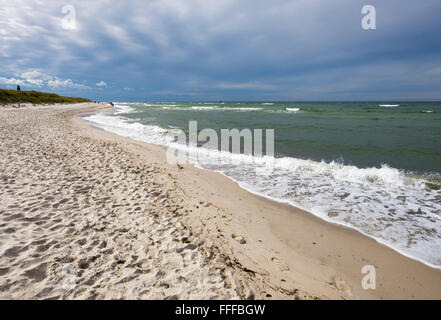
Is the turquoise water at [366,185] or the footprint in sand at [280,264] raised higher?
the turquoise water at [366,185]

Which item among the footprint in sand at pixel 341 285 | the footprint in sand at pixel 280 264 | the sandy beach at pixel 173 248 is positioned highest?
the sandy beach at pixel 173 248

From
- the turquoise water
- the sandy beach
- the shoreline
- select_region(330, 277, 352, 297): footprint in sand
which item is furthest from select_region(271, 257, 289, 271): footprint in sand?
the turquoise water

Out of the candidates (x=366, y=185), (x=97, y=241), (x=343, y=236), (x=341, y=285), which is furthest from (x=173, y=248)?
(x=366, y=185)

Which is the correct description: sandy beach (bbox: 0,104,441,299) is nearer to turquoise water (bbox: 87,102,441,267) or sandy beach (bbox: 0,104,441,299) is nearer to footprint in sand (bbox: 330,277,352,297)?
footprint in sand (bbox: 330,277,352,297)

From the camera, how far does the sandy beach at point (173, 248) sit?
8.66 feet

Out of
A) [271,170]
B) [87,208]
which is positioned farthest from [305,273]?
[271,170]

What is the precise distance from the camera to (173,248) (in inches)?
132

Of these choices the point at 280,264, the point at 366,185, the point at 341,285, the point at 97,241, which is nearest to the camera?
the point at 341,285

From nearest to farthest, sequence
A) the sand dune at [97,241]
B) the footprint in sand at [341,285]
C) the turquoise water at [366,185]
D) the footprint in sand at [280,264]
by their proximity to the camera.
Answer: the sand dune at [97,241]
the footprint in sand at [341,285]
the footprint in sand at [280,264]
the turquoise water at [366,185]

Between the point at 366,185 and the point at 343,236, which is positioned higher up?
the point at 366,185

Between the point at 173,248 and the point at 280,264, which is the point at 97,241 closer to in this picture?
the point at 173,248

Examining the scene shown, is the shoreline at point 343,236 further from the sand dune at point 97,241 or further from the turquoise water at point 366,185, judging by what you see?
the sand dune at point 97,241

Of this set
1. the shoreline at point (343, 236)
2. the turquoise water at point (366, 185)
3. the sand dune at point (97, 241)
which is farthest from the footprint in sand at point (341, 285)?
the turquoise water at point (366, 185)

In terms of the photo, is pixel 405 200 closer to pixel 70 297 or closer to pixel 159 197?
pixel 159 197
